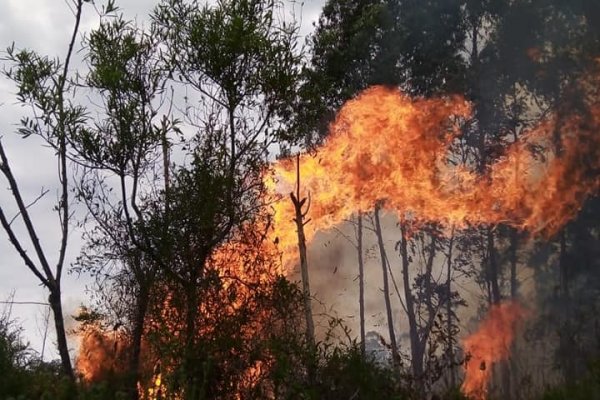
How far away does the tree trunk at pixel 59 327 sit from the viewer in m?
12.6

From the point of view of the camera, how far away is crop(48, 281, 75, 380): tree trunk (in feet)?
41.3

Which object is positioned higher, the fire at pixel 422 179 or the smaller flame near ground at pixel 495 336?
the fire at pixel 422 179

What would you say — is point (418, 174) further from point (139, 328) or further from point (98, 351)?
point (98, 351)

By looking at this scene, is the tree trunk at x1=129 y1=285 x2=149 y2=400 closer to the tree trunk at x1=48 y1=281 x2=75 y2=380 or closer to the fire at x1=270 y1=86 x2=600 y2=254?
the tree trunk at x1=48 y1=281 x2=75 y2=380

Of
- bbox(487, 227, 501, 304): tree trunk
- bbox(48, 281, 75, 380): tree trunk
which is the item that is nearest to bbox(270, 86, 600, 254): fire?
bbox(487, 227, 501, 304): tree trunk

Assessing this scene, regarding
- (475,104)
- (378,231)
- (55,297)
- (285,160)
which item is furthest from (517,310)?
(55,297)

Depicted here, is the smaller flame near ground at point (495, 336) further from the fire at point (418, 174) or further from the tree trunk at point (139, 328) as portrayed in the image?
the tree trunk at point (139, 328)

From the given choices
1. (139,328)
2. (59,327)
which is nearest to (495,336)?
(139,328)

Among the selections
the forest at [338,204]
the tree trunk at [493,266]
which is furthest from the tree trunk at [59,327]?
the tree trunk at [493,266]

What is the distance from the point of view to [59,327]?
41.4 ft

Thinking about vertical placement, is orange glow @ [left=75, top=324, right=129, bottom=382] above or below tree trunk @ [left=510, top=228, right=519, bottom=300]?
below

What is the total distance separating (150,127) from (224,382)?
5.28 metres

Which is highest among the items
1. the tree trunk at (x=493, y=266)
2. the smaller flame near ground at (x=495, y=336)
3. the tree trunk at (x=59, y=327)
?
the tree trunk at (x=493, y=266)

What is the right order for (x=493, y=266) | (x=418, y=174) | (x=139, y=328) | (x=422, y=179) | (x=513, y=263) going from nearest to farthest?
1. (x=139, y=328)
2. (x=422, y=179)
3. (x=418, y=174)
4. (x=493, y=266)
5. (x=513, y=263)
